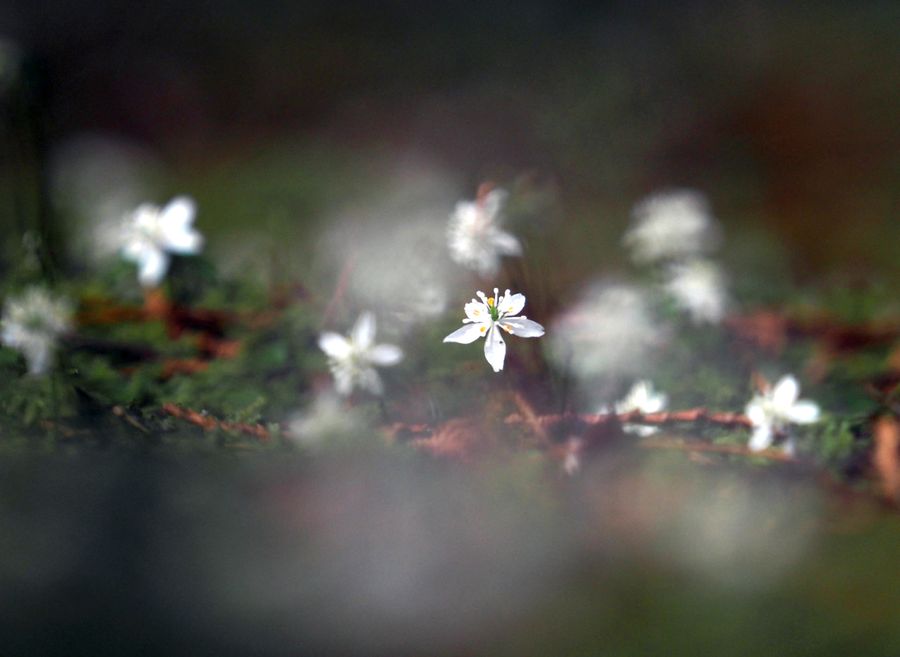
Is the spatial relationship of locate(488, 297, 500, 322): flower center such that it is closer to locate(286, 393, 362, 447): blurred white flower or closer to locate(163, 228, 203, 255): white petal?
locate(286, 393, 362, 447): blurred white flower

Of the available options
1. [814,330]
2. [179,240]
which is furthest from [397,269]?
[814,330]

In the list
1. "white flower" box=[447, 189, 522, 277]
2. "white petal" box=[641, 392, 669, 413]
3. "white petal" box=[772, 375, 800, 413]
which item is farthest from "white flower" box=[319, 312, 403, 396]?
"white petal" box=[772, 375, 800, 413]

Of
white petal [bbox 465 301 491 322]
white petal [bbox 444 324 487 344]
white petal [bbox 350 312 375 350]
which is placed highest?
white petal [bbox 350 312 375 350]

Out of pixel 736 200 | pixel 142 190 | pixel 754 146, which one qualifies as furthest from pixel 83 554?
Result: pixel 754 146

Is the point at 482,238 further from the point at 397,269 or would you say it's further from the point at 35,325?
the point at 35,325

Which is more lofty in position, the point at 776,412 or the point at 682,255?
the point at 682,255

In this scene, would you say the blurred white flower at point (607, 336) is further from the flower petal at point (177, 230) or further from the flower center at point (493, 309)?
the flower petal at point (177, 230)

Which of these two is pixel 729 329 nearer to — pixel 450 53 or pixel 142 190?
pixel 142 190
